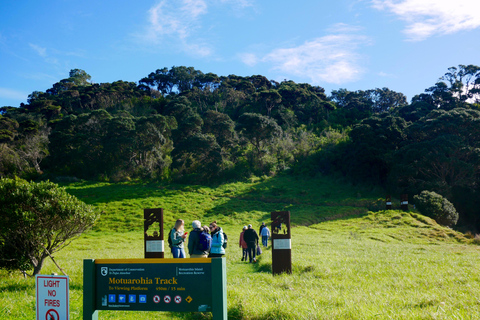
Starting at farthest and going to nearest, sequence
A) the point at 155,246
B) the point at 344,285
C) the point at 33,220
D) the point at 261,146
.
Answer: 1. the point at 261,146
2. the point at 155,246
3. the point at 33,220
4. the point at 344,285

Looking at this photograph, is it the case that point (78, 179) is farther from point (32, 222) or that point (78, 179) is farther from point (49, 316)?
point (49, 316)

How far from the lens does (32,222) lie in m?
8.37

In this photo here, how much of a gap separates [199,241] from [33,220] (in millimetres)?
3975

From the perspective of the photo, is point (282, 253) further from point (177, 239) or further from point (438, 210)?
point (438, 210)

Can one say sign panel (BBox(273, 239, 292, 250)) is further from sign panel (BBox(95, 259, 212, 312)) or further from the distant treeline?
the distant treeline

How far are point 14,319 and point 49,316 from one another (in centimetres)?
263

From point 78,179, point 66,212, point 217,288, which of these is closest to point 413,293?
point 217,288

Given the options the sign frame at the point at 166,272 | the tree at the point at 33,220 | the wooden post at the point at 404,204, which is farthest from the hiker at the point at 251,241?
the wooden post at the point at 404,204

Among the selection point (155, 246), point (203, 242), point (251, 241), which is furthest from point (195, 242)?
point (251, 241)

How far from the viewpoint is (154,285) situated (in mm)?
4047

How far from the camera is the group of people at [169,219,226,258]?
862cm

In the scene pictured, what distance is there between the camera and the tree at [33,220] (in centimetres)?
832

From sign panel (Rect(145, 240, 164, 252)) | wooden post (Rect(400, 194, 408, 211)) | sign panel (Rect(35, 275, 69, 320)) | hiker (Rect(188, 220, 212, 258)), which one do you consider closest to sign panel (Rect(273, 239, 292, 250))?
hiker (Rect(188, 220, 212, 258))

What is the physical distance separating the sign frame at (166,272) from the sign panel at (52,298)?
377 millimetres
